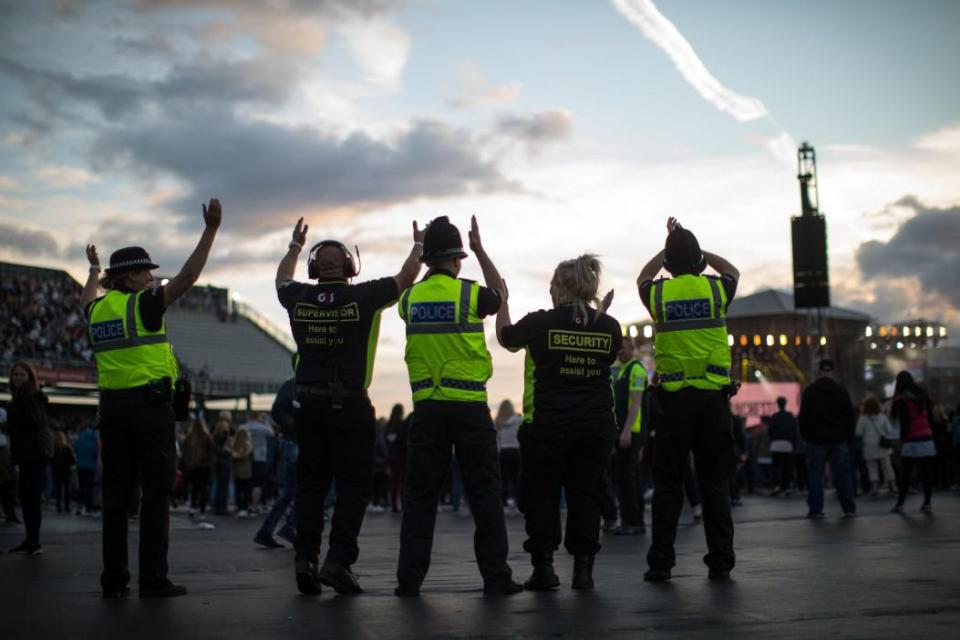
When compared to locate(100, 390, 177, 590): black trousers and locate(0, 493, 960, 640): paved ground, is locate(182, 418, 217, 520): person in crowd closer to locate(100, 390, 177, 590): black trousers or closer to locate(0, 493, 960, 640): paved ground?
locate(0, 493, 960, 640): paved ground

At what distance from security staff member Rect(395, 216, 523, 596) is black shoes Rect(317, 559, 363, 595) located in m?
0.27

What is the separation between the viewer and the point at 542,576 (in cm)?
709

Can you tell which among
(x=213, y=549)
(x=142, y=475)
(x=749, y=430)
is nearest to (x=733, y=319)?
(x=749, y=430)

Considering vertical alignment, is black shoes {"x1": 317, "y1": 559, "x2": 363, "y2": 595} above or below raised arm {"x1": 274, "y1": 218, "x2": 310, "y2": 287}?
below

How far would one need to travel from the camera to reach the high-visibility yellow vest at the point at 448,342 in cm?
692

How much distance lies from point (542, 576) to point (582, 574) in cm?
24

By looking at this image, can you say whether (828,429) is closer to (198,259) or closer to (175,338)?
(198,259)

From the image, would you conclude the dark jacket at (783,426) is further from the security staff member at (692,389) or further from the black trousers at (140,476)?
the black trousers at (140,476)

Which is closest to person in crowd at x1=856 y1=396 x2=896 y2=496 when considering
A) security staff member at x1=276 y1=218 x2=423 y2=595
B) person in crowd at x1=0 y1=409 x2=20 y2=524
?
person in crowd at x1=0 y1=409 x2=20 y2=524

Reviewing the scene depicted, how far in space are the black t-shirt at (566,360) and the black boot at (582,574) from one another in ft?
2.50

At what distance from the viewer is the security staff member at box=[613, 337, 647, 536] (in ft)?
40.7

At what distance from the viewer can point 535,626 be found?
17.4 ft

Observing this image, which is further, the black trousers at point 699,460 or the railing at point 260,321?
the railing at point 260,321

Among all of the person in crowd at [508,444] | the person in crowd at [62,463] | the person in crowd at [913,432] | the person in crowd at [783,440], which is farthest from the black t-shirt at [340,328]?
the person in crowd at [783,440]
